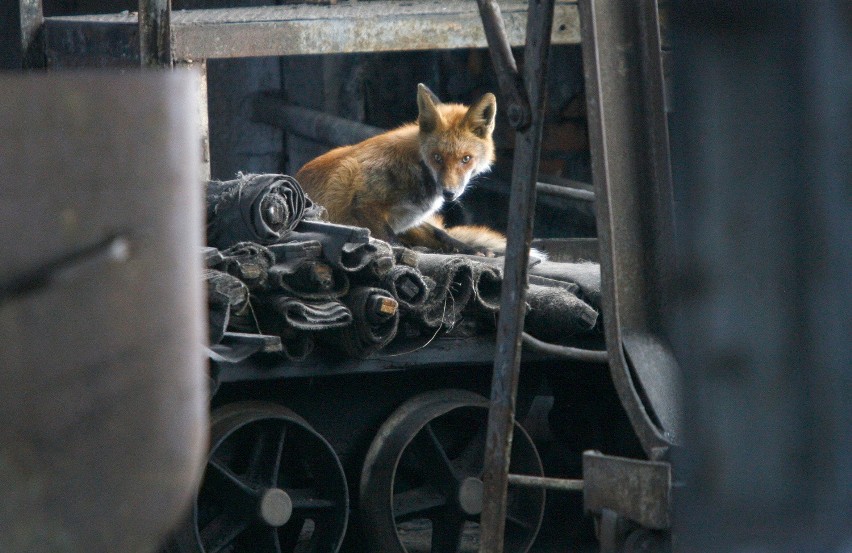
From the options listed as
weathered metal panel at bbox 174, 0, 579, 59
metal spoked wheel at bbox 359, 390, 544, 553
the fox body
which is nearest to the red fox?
the fox body

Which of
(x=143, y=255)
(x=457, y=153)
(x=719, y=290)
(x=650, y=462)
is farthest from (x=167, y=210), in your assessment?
(x=457, y=153)

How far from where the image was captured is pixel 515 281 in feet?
10.3

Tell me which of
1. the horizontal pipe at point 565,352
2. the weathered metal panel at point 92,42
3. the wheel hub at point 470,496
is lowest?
the wheel hub at point 470,496

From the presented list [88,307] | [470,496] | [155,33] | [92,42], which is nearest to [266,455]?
[470,496]

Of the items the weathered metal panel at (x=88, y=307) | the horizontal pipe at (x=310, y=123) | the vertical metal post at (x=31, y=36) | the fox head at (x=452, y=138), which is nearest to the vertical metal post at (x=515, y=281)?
the weathered metal panel at (x=88, y=307)

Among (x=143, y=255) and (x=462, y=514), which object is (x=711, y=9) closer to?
(x=143, y=255)

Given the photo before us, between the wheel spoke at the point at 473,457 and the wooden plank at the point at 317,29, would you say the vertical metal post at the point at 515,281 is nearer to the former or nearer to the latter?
the wheel spoke at the point at 473,457

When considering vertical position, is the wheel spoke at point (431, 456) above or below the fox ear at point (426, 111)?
below

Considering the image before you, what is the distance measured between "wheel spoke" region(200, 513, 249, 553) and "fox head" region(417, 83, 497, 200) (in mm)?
2460

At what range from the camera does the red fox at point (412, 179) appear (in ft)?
18.7

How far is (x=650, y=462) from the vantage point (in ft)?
9.56

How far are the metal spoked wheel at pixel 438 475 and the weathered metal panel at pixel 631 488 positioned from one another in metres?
1.17

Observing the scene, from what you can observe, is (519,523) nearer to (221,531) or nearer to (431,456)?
(431,456)

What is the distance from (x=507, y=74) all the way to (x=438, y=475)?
1.69 metres
